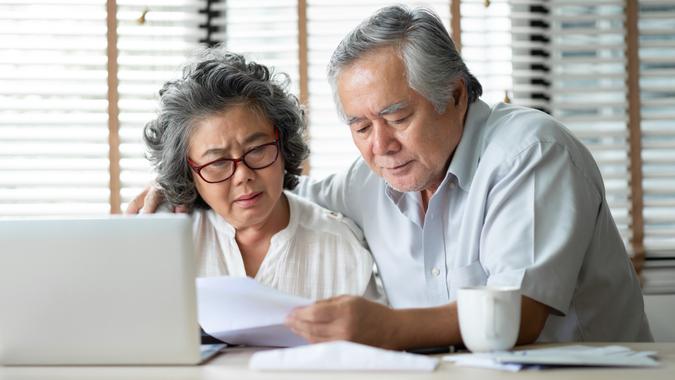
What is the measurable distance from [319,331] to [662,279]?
6.88 ft

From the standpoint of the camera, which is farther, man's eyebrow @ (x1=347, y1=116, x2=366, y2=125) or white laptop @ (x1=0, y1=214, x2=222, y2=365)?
man's eyebrow @ (x1=347, y1=116, x2=366, y2=125)

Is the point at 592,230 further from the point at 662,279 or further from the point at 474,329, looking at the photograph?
the point at 662,279

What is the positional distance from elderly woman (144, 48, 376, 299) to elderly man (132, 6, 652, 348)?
143 millimetres

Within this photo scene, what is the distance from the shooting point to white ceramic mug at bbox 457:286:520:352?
1.49 metres

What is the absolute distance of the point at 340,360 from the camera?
4.58 feet

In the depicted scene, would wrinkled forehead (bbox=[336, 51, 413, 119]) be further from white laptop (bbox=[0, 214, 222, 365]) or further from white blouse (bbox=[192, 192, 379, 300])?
white laptop (bbox=[0, 214, 222, 365])

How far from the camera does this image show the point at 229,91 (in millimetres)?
2203

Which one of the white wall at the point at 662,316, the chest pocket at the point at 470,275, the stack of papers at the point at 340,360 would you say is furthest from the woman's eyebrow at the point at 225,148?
the white wall at the point at 662,316

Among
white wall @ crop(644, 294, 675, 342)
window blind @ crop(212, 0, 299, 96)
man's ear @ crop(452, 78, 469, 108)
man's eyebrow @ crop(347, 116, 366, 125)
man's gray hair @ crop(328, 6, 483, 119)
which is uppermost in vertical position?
window blind @ crop(212, 0, 299, 96)

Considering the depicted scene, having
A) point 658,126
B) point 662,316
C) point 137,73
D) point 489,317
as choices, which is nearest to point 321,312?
Answer: point 489,317

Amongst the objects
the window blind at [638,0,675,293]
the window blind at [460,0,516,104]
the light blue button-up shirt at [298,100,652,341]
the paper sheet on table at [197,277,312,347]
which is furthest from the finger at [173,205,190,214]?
the window blind at [638,0,675,293]

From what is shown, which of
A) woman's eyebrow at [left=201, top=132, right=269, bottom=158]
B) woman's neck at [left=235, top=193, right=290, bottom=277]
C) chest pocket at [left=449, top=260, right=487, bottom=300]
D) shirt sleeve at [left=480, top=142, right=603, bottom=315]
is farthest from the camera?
woman's neck at [left=235, top=193, right=290, bottom=277]

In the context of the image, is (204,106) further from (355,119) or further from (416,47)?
A: (416,47)

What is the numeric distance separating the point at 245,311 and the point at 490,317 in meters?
0.46
